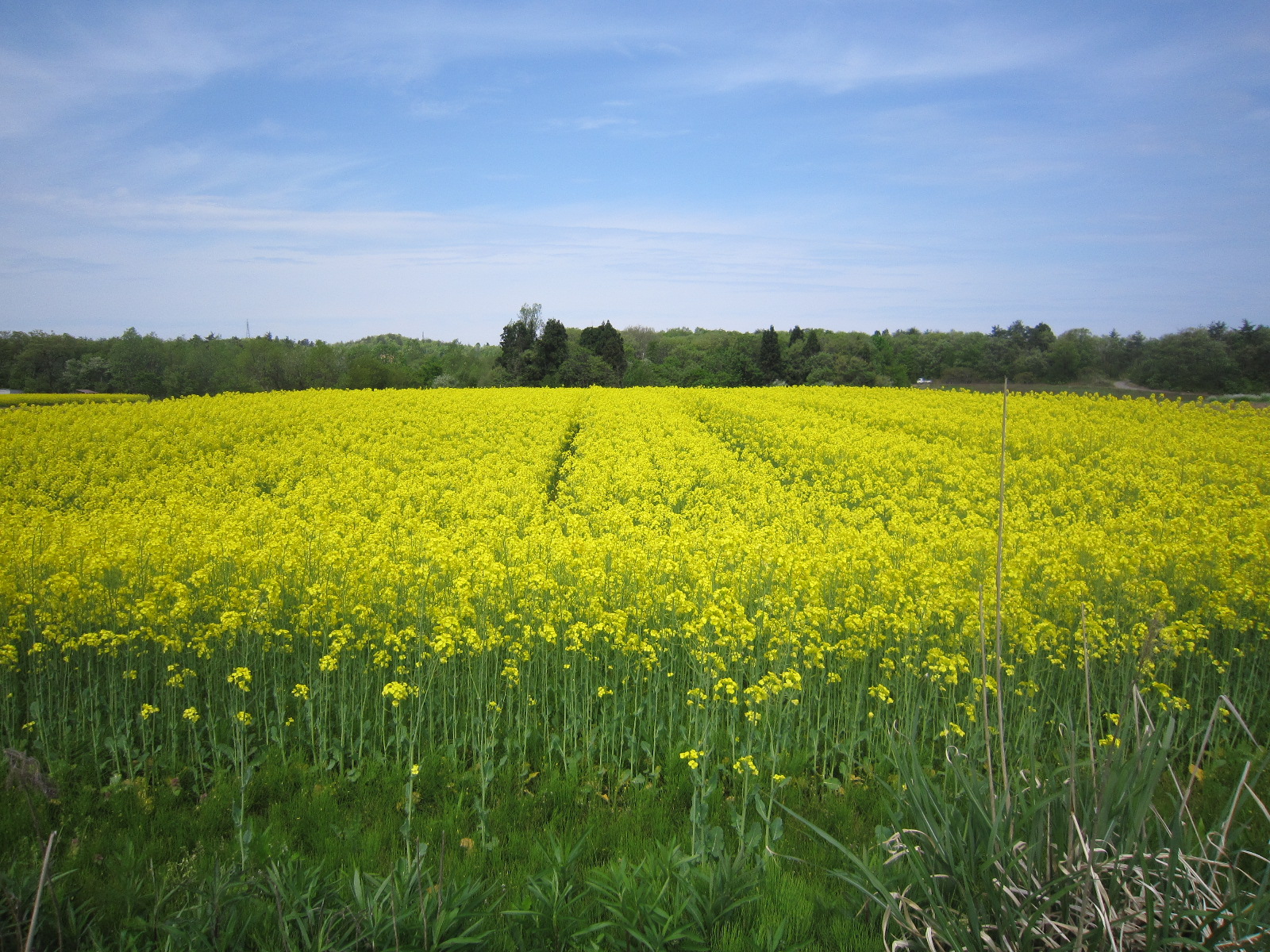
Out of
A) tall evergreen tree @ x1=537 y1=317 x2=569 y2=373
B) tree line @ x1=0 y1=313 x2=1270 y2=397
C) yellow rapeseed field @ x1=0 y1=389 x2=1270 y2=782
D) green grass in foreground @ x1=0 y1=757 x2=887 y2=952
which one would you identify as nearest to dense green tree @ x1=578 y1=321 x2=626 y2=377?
tree line @ x1=0 y1=313 x2=1270 y2=397

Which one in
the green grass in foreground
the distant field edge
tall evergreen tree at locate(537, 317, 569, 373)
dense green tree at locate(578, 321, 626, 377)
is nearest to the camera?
the green grass in foreground

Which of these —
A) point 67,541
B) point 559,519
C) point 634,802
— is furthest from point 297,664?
point 559,519

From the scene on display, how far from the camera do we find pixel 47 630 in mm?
5738

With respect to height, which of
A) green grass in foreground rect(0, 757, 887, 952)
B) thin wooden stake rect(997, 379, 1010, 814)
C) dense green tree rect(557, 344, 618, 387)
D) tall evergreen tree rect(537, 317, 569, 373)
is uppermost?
tall evergreen tree rect(537, 317, 569, 373)

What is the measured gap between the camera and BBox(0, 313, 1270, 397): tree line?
140ft

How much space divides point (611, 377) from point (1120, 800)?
74091 millimetres

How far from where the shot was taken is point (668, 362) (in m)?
89.1

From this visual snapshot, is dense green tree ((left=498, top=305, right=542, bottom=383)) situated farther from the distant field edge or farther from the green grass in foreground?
the green grass in foreground

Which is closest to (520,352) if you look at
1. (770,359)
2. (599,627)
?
(770,359)

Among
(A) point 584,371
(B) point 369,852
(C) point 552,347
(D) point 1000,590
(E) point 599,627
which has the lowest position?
(B) point 369,852

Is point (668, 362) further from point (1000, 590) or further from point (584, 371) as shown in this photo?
point (1000, 590)

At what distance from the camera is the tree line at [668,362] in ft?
140

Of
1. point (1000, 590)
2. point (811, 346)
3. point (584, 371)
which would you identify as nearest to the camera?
point (1000, 590)

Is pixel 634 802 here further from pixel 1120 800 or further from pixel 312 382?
pixel 312 382
